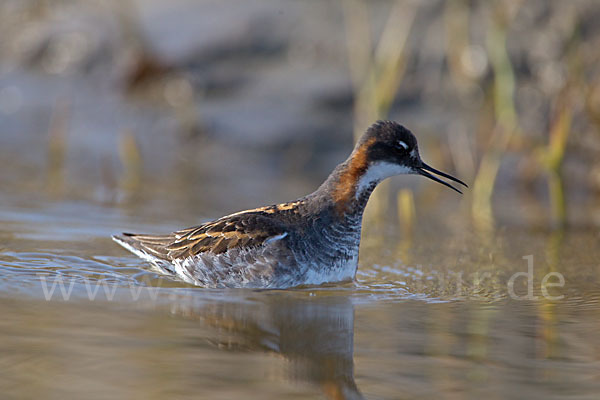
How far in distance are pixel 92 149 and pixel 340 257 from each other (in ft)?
19.3

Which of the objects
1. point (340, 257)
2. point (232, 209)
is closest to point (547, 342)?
point (340, 257)

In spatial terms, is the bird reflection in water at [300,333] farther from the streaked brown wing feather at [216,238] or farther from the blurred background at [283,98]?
the blurred background at [283,98]

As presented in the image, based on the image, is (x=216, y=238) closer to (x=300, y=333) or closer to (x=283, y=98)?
(x=300, y=333)

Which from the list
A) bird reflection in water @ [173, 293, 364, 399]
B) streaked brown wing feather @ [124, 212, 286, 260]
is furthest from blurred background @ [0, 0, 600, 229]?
bird reflection in water @ [173, 293, 364, 399]

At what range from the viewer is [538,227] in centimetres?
862

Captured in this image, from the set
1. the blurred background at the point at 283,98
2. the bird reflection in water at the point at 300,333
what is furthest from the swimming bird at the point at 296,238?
the blurred background at the point at 283,98

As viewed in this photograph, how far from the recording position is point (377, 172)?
22.3 feet

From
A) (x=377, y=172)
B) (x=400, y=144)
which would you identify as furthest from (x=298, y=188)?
(x=400, y=144)

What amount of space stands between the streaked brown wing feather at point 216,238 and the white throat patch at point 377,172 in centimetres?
72

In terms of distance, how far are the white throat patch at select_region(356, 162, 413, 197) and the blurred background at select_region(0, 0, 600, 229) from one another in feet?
7.32

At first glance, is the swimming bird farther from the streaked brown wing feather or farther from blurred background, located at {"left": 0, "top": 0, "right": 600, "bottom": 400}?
blurred background, located at {"left": 0, "top": 0, "right": 600, "bottom": 400}

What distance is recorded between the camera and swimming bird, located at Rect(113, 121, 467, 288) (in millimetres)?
6398

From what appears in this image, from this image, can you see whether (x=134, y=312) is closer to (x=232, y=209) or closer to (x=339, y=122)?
(x=232, y=209)

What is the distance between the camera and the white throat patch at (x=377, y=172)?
6.77 metres
